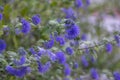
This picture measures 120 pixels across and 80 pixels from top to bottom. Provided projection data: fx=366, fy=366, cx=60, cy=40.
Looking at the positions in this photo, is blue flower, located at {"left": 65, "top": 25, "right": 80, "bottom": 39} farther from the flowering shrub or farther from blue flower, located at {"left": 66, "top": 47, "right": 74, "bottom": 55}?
blue flower, located at {"left": 66, "top": 47, "right": 74, "bottom": 55}

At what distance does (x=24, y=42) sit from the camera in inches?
106

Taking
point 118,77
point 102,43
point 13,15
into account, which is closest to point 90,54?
point 102,43

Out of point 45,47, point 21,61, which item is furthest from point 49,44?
point 21,61

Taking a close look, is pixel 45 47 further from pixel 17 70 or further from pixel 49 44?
pixel 17 70

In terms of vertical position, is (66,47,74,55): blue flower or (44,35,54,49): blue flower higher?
(66,47,74,55): blue flower

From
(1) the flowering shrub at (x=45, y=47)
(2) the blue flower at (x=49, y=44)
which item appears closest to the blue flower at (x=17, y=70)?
(1) the flowering shrub at (x=45, y=47)

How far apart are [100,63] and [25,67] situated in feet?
5.83

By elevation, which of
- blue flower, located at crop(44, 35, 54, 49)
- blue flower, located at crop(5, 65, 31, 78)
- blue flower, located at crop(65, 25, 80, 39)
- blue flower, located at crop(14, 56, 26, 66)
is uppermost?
blue flower, located at crop(65, 25, 80, 39)

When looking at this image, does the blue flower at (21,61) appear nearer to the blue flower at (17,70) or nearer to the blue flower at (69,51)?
the blue flower at (17,70)

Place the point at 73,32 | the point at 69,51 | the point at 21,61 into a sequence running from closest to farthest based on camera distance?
the point at 21,61 → the point at 73,32 → the point at 69,51

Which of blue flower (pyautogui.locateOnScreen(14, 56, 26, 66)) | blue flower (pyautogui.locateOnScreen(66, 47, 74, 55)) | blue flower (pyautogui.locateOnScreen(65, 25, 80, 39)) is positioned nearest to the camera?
blue flower (pyautogui.locateOnScreen(14, 56, 26, 66))

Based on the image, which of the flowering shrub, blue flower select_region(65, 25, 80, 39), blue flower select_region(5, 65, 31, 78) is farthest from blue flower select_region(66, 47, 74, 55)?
blue flower select_region(5, 65, 31, 78)

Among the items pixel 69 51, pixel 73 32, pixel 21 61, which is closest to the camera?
pixel 21 61

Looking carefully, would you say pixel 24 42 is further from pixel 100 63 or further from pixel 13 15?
pixel 100 63
